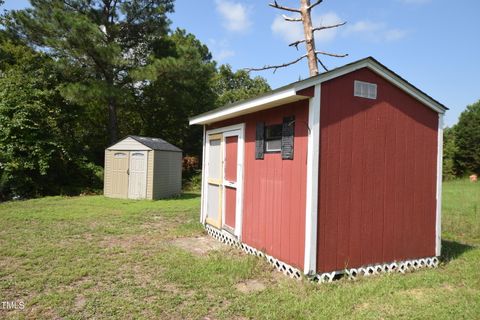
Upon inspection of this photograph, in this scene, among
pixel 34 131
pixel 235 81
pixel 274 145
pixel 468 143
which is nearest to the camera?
pixel 274 145

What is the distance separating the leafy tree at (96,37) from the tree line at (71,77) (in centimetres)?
4

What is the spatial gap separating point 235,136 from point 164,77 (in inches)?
477

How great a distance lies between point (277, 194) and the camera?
15.4 ft

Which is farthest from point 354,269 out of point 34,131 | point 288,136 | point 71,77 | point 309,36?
point 71,77

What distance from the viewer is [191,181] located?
18578mm

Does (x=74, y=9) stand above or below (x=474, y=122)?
above

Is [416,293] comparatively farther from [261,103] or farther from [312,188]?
[261,103]

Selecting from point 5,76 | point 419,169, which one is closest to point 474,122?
point 419,169

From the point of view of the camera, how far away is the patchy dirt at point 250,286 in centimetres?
391

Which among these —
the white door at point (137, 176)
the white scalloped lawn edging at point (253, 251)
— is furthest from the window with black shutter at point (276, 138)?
the white door at point (137, 176)

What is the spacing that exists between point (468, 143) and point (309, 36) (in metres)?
20.4

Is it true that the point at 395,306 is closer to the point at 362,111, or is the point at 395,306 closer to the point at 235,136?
the point at 362,111

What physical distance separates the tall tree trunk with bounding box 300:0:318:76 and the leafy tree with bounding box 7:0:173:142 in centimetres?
847

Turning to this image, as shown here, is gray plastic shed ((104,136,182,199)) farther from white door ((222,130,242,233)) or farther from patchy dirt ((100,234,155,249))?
white door ((222,130,242,233))
